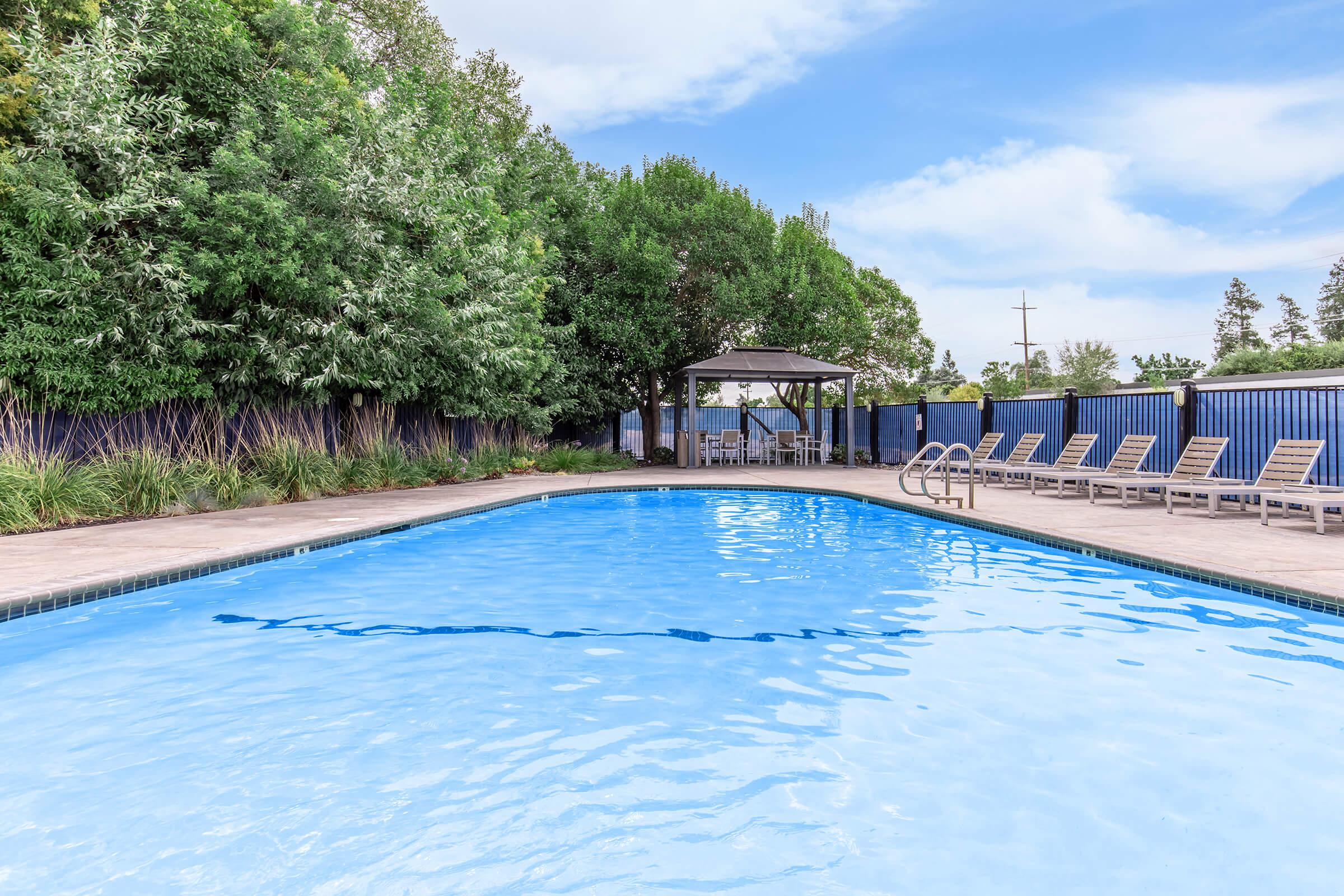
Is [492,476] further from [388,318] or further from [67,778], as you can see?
[67,778]

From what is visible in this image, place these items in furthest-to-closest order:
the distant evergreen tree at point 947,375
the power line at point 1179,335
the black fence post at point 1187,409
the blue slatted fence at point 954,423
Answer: the distant evergreen tree at point 947,375 < the power line at point 1179,335 < the blue slatted fence at point 954,423 < the black fence post at point 1187,409

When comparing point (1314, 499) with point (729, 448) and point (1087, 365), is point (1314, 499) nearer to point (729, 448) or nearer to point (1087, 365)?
point (729, 448)

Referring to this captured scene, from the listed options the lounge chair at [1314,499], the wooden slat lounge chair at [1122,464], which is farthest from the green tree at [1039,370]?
the lounge chair at [1314,499]

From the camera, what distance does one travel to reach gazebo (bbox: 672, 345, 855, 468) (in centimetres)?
1741

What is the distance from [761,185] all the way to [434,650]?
18961 mm

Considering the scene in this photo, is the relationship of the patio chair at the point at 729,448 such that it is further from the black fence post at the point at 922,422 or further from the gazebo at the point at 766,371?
the black fence post at the point at 922,422

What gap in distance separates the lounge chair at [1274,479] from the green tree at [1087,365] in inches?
1847

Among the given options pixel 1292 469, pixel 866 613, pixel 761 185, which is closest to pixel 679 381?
pixel 761 185

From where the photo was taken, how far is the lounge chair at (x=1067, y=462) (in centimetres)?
1201

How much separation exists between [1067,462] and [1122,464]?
1150mm

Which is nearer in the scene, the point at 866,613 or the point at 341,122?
the point at 866,613

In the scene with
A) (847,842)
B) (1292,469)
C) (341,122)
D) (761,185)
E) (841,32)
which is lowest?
(847,842)

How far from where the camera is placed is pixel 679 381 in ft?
66.2

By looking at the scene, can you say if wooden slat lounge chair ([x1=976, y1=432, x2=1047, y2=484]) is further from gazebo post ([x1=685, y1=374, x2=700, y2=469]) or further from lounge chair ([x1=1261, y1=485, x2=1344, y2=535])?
gazebo post ([x1=685, y1=374, x2=700, y2=469])
